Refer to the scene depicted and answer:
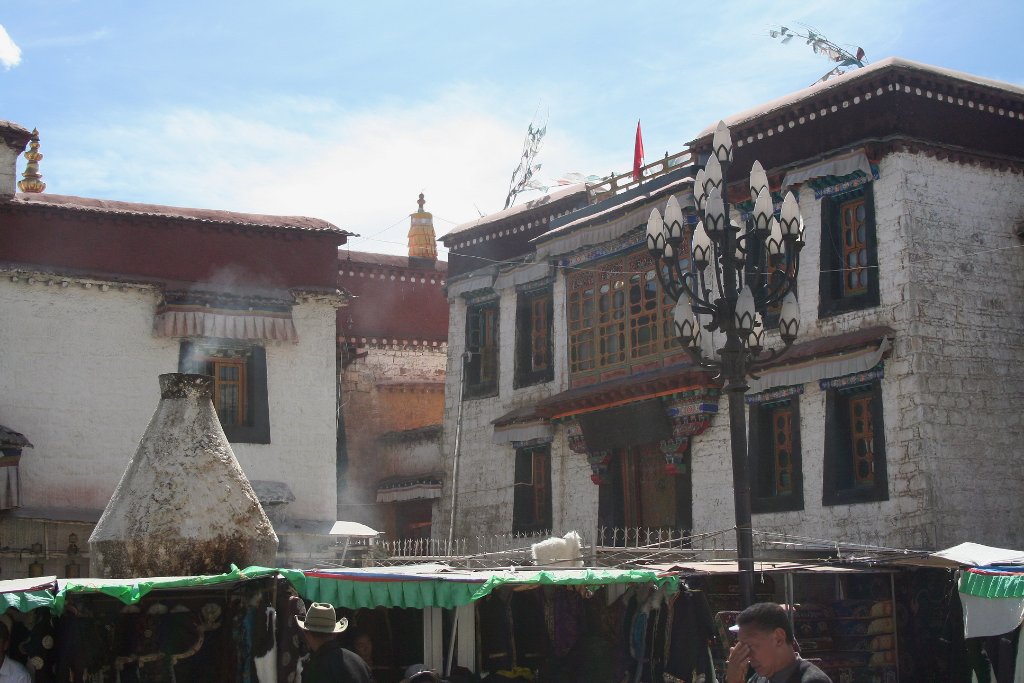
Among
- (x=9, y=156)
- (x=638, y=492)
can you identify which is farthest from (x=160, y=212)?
(x=638, y=492)

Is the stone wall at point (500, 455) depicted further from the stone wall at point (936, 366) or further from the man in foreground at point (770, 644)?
the man in foreground at point (770, 644)

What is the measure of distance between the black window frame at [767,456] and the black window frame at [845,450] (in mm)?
485

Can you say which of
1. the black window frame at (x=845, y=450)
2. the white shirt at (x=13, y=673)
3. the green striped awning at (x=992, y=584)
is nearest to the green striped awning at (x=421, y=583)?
the white shirt at (x=13, y=673)

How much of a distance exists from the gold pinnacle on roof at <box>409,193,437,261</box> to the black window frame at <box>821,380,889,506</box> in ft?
39.7

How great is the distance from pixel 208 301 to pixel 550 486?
229 inches

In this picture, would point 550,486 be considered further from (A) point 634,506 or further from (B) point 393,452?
(B) point 393,452

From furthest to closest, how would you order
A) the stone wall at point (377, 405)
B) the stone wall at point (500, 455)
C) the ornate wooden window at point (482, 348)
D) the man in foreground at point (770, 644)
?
1. the stone wall at point (377, 405)
2. the ornate wooden window at point (482, 348)
3. the stone wall at point (500, 455)
4. the man in foreground at point (770, 644)

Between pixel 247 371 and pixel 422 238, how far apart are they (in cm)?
856

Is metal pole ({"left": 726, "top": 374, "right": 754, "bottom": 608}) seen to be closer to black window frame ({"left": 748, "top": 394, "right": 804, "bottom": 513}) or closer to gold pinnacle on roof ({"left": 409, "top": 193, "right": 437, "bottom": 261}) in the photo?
black window frame ({"left": 748, "top": 394, "right": 804, "bottom": 513})

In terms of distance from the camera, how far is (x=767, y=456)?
1725 cm

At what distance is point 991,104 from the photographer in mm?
17000

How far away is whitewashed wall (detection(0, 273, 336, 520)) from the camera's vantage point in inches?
715

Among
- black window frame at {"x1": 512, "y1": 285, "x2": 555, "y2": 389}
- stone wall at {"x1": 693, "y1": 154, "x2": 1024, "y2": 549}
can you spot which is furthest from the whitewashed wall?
stone wall at {"x1": 693, "y1": 154, "x2": 1024, "y2": 549}

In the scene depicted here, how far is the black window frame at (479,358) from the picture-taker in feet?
72.6
